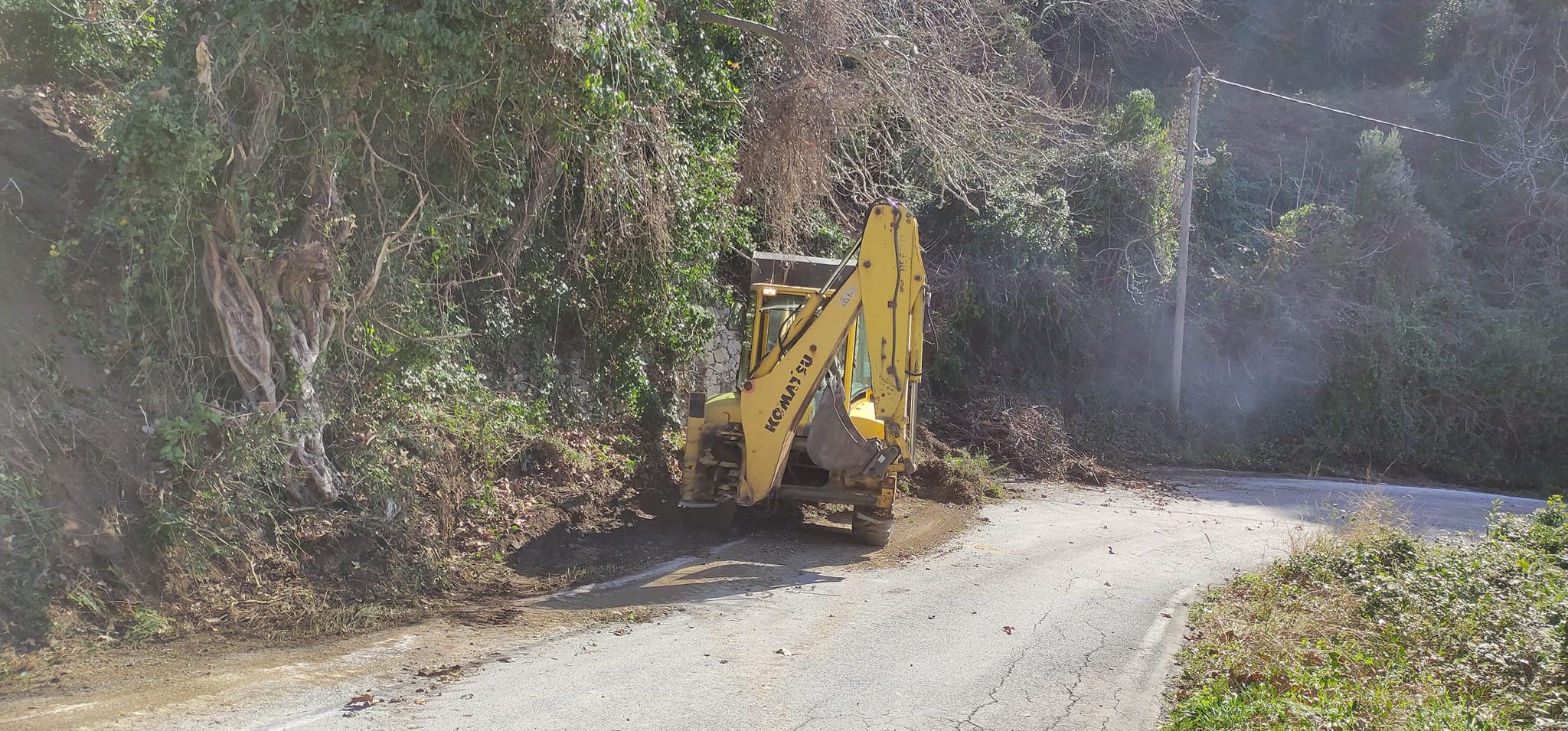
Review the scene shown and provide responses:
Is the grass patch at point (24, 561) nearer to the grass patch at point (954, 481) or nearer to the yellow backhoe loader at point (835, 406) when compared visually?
the yellow backhoe loader at point (835, 406)

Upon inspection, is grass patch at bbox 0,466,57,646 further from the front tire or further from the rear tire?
the rear tire

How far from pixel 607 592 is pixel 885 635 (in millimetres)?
2438

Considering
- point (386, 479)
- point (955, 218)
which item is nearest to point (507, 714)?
point (386, 479)

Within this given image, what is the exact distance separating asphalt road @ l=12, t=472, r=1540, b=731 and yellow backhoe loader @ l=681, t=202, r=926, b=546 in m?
0.64

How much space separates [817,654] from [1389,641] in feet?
13.3

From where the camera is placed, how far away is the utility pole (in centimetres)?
2088

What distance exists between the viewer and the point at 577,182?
12.0 m

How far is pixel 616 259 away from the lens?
12.9m

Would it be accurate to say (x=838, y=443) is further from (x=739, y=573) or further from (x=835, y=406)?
(x=739, y=573)

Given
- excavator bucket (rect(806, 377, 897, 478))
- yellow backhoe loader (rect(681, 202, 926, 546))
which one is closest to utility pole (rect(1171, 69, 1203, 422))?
yellow backhoe loader (rect(681, 202, 926, 546))

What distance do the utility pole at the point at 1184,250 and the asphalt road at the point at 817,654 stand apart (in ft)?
35.2

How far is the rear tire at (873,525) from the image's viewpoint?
34.7 feet

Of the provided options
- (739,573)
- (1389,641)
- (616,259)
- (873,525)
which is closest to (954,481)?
(873,525)

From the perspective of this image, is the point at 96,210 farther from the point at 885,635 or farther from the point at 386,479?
the point at 885,635
